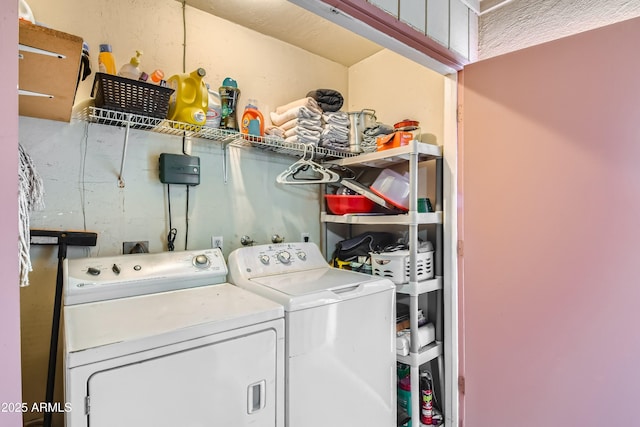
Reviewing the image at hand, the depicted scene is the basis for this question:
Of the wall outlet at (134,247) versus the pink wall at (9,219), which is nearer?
the pink wall at (9,219)

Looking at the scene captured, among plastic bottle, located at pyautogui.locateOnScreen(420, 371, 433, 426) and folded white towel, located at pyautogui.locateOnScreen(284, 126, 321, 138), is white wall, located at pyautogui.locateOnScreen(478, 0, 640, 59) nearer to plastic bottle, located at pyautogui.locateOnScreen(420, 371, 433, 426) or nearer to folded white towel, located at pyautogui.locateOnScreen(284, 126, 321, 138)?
folded white towel, located at pyautogui.locateOnScreen(284, 126, 321, 138)

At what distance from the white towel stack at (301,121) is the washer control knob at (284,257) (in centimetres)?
71

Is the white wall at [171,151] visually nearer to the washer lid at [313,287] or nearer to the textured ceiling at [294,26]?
the textured ceiling at [294,26]

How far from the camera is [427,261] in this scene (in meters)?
1.82

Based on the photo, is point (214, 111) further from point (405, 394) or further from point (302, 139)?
point (405, 394)

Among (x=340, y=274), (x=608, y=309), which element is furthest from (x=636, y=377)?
(x=340, y=274)

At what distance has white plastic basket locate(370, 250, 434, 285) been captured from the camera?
5.74ft

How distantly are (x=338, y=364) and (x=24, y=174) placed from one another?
1357 millimetres

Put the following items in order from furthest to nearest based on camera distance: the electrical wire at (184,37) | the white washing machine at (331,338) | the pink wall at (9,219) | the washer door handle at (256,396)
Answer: the electrical wire at (184,37)
the white washing machine at (331,338)
the washer door handle at (256,396)
the pink wall at (9,219)

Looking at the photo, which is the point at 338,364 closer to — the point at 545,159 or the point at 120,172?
the point at 545,159

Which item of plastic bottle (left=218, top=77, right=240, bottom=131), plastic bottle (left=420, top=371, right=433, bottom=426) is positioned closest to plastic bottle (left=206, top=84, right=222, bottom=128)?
plastic bottle (left=218, top=77, right=240, bottom=131)

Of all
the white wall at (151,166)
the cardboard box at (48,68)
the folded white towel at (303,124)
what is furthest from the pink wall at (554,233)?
the cardboard box at (48,68)

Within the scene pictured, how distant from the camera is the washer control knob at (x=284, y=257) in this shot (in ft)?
5.98

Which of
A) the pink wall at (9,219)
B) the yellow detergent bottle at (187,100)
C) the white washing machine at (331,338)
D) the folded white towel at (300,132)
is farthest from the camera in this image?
the folded white towel at (300,132)
